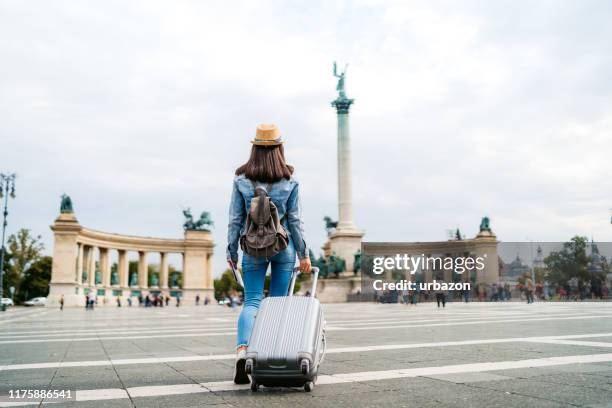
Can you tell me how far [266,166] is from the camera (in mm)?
5508

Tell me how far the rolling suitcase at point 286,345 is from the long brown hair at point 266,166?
4.44ft

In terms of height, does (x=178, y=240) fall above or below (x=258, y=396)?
above

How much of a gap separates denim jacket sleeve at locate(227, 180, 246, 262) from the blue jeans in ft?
0.60

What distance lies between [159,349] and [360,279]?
152ft

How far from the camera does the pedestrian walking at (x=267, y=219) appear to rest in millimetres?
5227

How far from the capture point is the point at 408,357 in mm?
6941

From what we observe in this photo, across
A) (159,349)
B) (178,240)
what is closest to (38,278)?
(178,240)

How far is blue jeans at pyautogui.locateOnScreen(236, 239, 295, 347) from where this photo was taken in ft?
17.5

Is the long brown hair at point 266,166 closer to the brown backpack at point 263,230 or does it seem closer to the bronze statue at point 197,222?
the brown backpack at point 263,230

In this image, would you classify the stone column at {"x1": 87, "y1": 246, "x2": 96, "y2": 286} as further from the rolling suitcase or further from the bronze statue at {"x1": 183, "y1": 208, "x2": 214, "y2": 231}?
the rolling suitcase

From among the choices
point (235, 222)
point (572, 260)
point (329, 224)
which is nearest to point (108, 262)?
point (329, 224)

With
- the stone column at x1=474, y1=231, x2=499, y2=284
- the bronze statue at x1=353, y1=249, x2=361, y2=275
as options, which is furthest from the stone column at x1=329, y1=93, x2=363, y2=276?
the stone column at x1=474, y1=231, x2=499, y2=284

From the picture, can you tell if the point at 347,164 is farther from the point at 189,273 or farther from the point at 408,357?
the point at 408,357

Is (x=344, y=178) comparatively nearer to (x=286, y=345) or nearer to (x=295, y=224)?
(x=295, y=224)
